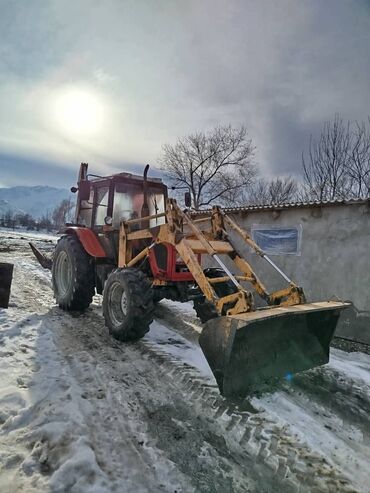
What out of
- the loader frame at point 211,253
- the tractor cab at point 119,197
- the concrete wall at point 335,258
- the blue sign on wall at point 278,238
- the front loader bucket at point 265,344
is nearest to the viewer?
the front loader bucket at point 265,344

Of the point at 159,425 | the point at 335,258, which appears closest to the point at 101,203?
the point at 159,425

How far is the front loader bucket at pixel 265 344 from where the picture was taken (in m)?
2.98

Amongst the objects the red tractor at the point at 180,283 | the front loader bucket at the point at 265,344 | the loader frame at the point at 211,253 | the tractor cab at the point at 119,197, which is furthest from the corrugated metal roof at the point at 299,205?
the front loader bucket at the point at 265,344

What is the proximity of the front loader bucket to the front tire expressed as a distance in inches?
56.1

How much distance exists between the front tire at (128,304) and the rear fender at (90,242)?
36.5 inches

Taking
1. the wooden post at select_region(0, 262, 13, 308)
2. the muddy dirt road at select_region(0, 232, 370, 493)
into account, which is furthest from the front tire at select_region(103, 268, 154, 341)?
the wooden post at select_region(0, 262, 13, 308)

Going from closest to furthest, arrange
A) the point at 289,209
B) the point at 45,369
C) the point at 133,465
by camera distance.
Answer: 1. the point at 133,465
2. the point at 45,369
3. the point at 289,209

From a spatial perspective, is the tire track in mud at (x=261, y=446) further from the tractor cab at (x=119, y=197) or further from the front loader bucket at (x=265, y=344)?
the tractor cab at (x=119, y=197)

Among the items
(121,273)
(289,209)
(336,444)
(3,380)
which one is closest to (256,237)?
(289,209)

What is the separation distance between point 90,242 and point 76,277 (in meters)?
0.65

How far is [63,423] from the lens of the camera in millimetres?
2584

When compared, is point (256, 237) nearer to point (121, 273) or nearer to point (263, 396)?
point (121, 273)

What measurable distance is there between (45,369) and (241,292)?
89.2 inches

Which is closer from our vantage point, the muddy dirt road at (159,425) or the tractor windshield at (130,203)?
the muddy dirt road at (159,425)
